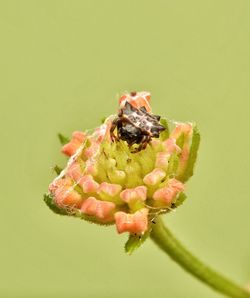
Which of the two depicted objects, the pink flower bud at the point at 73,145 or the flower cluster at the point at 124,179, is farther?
the pink flower bud at the point at 73,145

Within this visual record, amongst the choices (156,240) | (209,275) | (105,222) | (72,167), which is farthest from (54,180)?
(209,275)

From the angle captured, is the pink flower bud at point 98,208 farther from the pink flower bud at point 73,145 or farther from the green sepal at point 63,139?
the green sepal at point 63,139

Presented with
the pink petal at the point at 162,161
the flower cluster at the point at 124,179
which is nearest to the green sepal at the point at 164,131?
the flower cluster at the point at 124,179

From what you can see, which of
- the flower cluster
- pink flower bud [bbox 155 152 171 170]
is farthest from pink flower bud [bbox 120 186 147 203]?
pink flower bud [bbox 155 152 171 170]

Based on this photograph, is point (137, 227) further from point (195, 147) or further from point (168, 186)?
point (195, 147)

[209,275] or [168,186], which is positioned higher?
[168,186]

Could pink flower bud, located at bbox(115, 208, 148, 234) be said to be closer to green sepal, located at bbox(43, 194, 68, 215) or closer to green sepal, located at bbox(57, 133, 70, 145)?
green sepal, located at bbox(43, 194, 68, 215)
